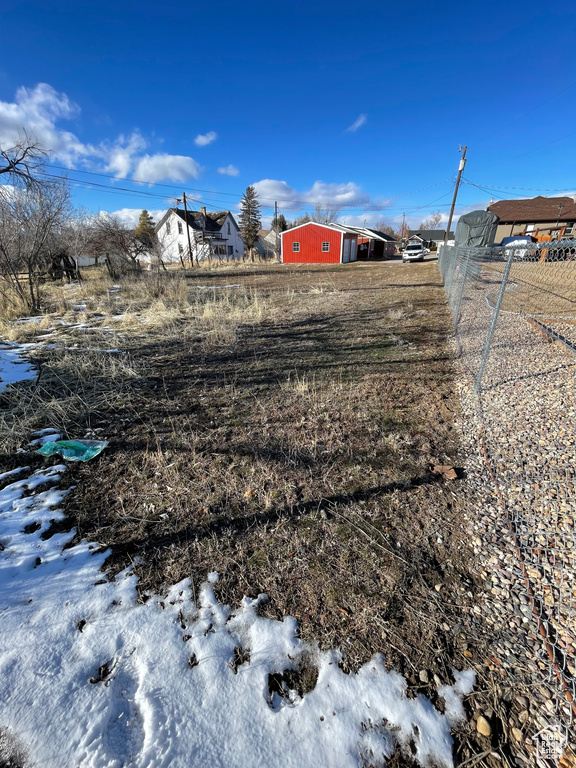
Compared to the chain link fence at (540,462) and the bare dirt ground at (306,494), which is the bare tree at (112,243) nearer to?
the bare dirt ground at (306,494)

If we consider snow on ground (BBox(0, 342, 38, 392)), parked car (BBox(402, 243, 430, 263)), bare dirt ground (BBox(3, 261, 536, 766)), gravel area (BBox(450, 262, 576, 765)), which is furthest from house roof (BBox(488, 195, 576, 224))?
snow on ground (BBox(0, 342, 38, 392))

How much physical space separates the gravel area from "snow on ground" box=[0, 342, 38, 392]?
6.09 metres

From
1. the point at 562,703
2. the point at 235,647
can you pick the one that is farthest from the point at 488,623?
the point at 235,647

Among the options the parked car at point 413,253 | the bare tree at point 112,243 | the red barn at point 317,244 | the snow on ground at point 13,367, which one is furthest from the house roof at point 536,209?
the snow on ground at point 13,367

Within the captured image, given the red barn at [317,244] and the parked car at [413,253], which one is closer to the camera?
the parked car at [413,253]

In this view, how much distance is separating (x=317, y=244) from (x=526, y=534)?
33.7 metres

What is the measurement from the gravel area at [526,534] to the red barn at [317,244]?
30167 millimetres

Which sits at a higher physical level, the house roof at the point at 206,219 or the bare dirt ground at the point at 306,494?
the house roof at the point at 206,219

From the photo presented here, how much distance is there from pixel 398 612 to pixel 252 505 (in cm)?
120

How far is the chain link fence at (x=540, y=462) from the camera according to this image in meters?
1.58

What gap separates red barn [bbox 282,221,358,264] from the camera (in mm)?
31328

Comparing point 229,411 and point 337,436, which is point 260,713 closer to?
point 337,436

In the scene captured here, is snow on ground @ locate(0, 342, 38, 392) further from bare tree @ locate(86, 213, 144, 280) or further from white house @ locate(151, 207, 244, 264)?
white house @ locate(151, 207, 244, 264)

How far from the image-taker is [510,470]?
8.89ft
